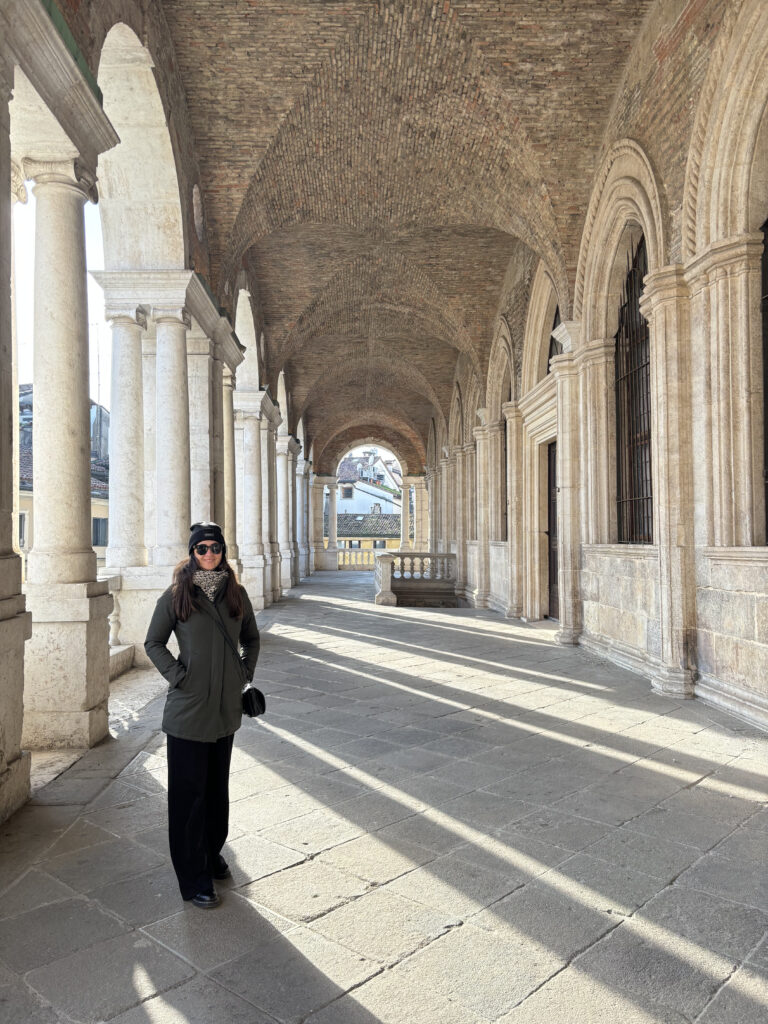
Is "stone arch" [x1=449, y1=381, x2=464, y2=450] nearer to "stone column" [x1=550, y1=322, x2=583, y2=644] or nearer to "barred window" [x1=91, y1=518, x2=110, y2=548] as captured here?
"stone column" [x1=550, y1=322, x2=583, y2=644]

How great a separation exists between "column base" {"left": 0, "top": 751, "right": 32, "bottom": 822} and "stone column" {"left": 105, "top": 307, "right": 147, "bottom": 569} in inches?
161

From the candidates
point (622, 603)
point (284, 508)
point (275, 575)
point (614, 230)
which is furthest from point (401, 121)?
point (284, 508)

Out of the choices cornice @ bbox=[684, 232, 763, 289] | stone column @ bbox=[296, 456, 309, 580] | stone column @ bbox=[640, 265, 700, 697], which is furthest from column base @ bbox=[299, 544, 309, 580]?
cornice @ bbox=[684, 232, 763, 289]

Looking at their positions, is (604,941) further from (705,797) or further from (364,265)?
(364,265)

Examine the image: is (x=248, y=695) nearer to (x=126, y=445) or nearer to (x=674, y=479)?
(x=674, y=479)

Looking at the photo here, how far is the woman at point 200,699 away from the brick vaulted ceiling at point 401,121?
677 cm

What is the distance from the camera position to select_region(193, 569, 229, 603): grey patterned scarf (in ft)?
8.65

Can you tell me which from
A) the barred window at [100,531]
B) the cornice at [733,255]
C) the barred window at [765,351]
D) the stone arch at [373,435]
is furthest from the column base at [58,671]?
the stone arch at [373,435]

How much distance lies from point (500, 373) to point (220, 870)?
12362 millimetres

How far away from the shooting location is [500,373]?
14.0 metres

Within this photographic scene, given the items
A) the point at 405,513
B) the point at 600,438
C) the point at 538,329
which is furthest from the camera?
the point at 405,513

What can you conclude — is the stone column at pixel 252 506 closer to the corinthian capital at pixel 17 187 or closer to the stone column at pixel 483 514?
the stone column at pixel 483 514

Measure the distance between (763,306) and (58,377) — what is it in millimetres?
5159

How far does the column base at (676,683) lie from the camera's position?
598cm
